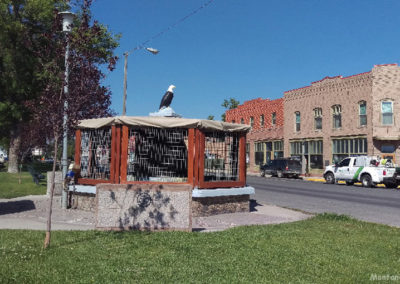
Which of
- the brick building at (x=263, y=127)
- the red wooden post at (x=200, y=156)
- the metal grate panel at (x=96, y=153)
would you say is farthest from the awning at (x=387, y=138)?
the metal grate panel at (x=96, y=153)

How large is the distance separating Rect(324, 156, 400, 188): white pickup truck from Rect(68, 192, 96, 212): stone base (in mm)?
19767

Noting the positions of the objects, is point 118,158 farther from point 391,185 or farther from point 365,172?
point 391,185

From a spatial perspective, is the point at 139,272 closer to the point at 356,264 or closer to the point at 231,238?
the point at 231,238

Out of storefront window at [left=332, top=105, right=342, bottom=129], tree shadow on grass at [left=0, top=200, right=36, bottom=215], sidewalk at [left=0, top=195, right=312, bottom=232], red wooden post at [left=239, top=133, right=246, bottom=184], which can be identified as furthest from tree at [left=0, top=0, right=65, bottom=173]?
storefront window at [left=332, top=105, right=342, bottom=129]

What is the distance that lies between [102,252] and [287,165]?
99.4 feet

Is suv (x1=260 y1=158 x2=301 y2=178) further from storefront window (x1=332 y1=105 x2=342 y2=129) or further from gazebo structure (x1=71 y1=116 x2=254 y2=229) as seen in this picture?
gazebo structure (x1=71 y1=116 x2=254 y2=229)

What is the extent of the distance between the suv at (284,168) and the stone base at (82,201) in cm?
2552

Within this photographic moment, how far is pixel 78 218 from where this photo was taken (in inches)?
400

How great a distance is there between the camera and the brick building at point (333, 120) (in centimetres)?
3091

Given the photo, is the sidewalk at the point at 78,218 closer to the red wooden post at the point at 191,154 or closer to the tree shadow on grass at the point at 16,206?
the tree shadow on grass at the point at 16,206

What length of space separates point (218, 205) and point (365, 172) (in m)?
18.0

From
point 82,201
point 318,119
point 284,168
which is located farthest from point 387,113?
point 82,201

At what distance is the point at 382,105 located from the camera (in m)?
31.1

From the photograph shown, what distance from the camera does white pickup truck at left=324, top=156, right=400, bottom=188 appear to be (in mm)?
24844
